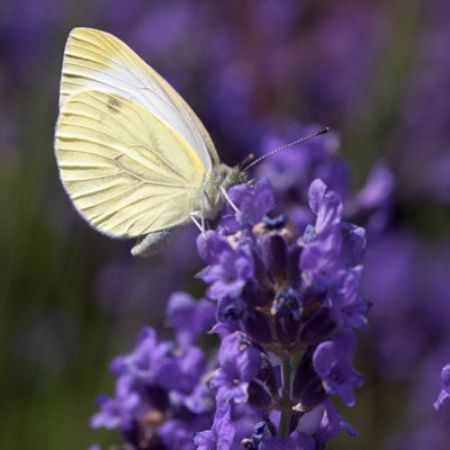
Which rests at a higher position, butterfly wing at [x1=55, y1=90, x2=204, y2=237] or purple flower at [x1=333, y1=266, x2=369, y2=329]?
A: butterfly wing at [x1=55, y1=90, x2=204, y2=237]

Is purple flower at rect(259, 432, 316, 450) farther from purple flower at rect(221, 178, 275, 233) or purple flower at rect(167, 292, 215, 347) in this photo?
purple flower at rect(167, 292, 215, 347)

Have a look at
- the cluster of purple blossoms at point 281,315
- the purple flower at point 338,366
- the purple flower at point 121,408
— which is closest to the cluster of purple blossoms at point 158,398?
the purple flower at point 121,408

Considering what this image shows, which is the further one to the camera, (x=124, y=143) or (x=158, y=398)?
(x=124, y=143)

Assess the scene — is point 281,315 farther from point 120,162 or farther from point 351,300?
point 120,162

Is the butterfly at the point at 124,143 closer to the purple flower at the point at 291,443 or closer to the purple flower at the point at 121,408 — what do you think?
the purple flower at the point at 121,408

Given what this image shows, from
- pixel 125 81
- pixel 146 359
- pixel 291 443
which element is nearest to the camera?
pixel 291 443

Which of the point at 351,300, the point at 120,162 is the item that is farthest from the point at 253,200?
the point at 120,162

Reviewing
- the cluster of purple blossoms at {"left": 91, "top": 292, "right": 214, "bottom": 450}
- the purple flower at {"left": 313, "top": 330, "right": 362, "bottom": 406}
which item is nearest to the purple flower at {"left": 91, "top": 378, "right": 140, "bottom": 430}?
the cluster of purple blossoms at {"left": 91, "top": 292, "right": 214, "bottom": 450}
